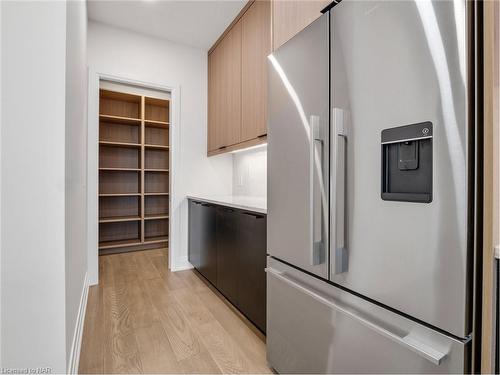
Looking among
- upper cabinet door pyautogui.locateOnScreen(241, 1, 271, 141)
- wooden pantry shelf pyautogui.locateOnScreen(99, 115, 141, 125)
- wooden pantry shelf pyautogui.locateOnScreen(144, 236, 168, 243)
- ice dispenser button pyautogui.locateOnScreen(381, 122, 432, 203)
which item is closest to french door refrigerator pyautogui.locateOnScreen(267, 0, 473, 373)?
ice dispenser button pyautogui.locateOnScreen(381, 122, 432, 203)

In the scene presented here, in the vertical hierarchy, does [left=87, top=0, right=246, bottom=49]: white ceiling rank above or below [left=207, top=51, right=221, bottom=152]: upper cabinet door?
above

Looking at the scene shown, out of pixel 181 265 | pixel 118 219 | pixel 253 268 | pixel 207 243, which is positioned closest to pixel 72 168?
pixel 253 268

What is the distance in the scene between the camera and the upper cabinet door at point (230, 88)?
8.09ft

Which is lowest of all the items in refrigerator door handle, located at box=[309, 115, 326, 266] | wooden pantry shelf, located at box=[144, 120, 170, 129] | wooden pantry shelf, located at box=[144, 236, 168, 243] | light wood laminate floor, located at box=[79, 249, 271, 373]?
light wood laminate floor, located at box=[79, 249, 271, 373]

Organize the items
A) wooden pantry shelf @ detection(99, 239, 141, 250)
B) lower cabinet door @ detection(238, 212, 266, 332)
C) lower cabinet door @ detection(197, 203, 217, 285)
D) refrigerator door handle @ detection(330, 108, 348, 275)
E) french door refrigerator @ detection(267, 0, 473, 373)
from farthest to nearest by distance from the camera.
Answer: wooden pantry shelf @ detection(99, 239, 141, 250) < lower cabinet door @ detection(197, 203, 217, 285) < lower cabinet door @ detection(238, 212, 266, 332) < refrigerator door handle @ detection(330, 108, 348, 275) < french door refrigerator @ detection(267, 0, 473, 373)

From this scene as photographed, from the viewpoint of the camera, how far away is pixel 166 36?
2.85m

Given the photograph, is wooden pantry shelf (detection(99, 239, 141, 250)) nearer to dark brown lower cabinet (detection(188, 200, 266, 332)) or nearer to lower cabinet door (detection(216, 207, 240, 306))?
dark brown lower cabinet (detection(188, 200, 266, 332))

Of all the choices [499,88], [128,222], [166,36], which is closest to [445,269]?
[499,88]

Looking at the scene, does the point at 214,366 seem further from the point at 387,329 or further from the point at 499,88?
the point at 499,88

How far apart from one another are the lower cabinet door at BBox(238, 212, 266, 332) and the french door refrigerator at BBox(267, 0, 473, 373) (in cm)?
37

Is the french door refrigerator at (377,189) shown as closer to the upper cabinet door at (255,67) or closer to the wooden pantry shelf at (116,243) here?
the upper cabinet door at (255,67)

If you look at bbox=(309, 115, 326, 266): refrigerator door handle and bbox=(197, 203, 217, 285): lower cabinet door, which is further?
bbox=(197, 203, 217, 285): lower cabinet door

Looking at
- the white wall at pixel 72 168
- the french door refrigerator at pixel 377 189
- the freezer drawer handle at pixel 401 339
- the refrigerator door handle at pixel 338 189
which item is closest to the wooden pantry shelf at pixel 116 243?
the white wall at pixel 72 168

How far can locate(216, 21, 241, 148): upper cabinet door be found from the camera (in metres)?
2.46
